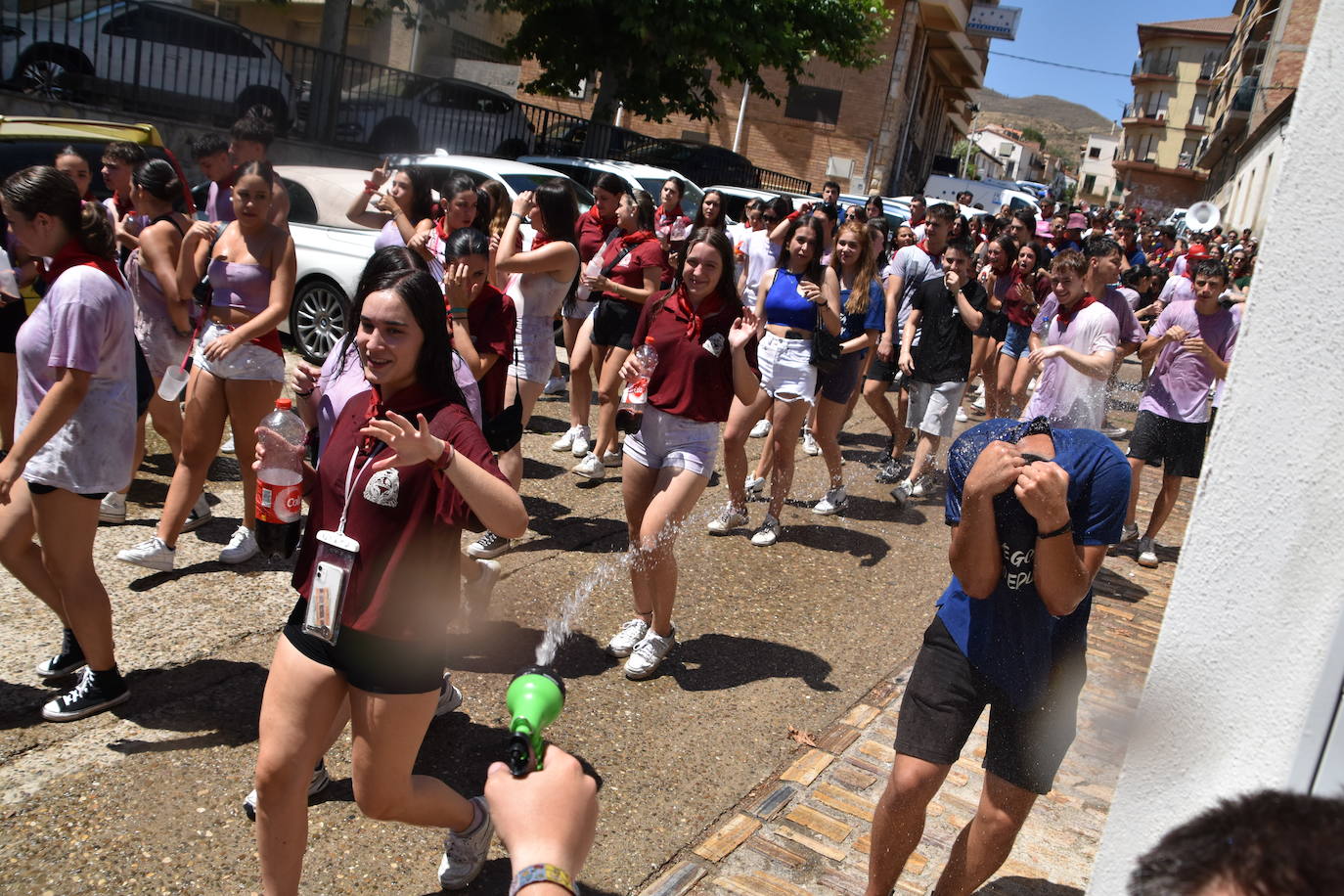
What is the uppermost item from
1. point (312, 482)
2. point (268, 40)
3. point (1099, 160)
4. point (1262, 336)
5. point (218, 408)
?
point (1099, 160)

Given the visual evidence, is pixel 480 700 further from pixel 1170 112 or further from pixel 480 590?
pixel 1170 112

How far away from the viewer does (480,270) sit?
4953 mm

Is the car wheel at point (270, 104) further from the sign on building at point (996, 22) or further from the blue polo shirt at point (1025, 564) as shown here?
the sign on building at point (996, 22)

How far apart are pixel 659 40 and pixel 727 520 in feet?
54.0

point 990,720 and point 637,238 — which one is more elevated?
point 637,238

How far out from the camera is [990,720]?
296 centimetres

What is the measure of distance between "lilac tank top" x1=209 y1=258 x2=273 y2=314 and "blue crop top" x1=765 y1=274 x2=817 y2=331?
297 centimetres

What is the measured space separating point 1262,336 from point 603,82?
72.4 ft

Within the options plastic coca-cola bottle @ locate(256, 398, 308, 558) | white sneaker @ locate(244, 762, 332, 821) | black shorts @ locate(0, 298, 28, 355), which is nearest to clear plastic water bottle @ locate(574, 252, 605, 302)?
black shorts @ locate(0, 298, 28, 355)

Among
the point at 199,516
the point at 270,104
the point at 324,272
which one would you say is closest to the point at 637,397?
the point at 199,516

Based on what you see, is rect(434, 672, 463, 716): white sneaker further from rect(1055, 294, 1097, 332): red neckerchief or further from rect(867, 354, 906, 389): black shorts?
rect(867, 354, 906, 389): black shorts

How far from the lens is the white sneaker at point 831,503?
7570 millimetres

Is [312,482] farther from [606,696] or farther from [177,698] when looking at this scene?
[606,696]

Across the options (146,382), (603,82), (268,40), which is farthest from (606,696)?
(603,82)
